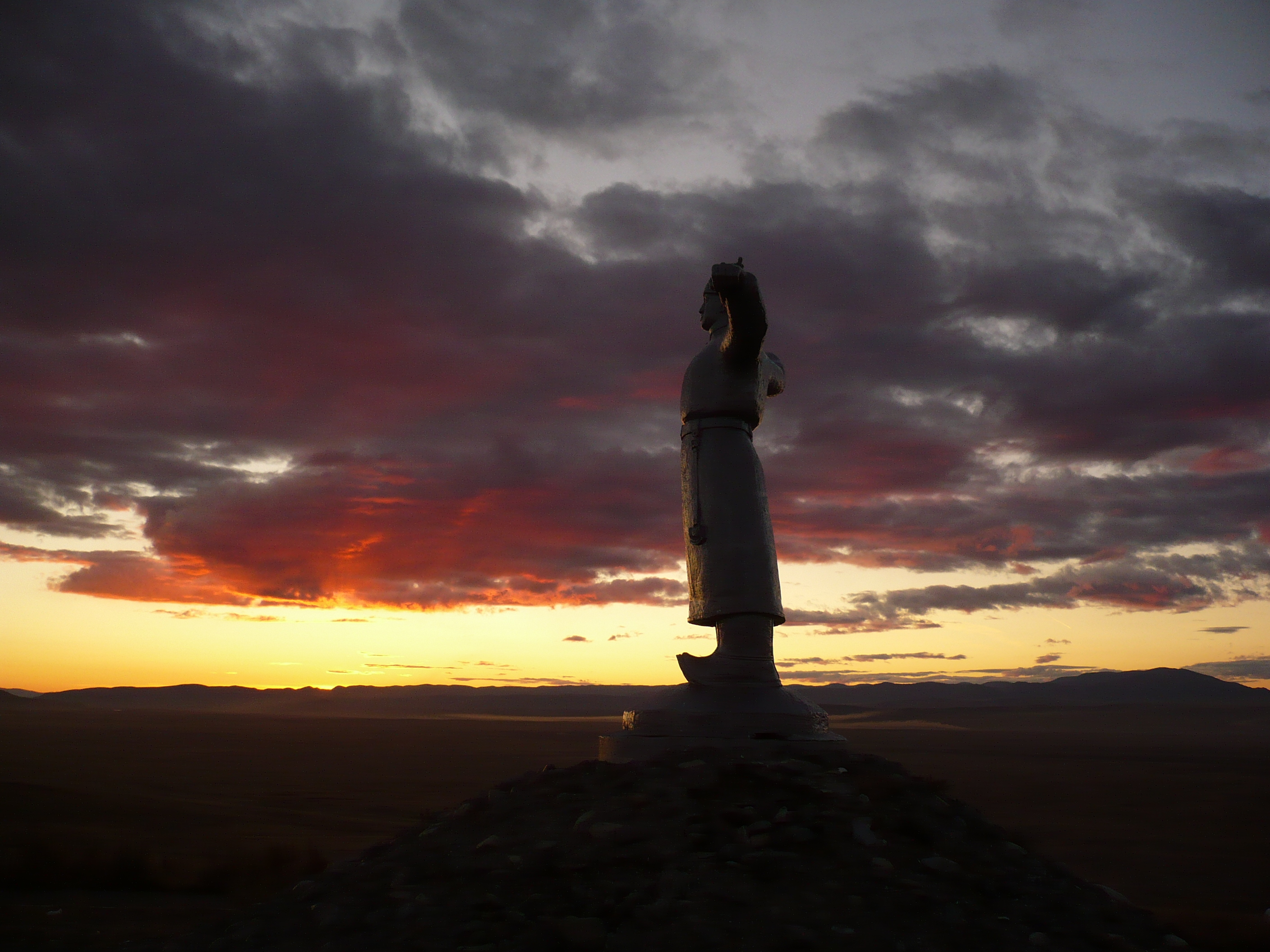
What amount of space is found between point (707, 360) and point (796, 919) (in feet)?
15.9

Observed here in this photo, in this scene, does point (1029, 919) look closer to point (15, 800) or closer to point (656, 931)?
point (656, 931)

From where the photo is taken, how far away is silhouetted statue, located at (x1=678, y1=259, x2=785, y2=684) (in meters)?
7.75

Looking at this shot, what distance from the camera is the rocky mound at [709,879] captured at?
521 centimetres

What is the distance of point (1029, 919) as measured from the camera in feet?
18.2

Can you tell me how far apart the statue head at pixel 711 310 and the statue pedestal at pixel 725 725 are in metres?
3.47

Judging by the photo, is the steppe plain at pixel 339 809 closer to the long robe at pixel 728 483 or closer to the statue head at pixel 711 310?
the long robe at pixel 728 483

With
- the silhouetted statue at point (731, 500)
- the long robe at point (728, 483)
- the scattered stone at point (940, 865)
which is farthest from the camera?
the long robe at point (728, 483)

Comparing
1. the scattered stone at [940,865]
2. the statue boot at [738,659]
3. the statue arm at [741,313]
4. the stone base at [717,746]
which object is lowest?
the scattered stone at [940,865]

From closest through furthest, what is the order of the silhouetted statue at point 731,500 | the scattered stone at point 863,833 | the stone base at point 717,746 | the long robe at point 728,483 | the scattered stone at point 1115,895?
the scattered stone at point 863,833, the scattered stone at point 1115,895, the stone base at point 717,746, the silhouetted statue at point 731,500, the long robe at point 728,483

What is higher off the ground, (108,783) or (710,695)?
(710,695)

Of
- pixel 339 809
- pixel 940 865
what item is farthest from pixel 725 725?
pixel 339 809

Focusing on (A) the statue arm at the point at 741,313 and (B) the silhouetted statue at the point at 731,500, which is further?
(B) the silhouetted statue at the point at 731,500

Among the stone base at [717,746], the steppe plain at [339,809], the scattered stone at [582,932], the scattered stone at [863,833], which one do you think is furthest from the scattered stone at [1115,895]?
the scattered stone at [582,932]

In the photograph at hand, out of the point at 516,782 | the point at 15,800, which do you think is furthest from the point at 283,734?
the point at 516,782
